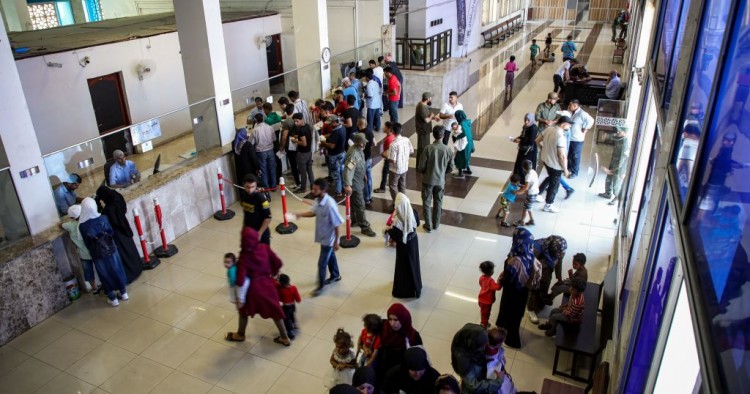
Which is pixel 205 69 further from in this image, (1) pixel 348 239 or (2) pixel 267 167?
(1) pixel 348 239

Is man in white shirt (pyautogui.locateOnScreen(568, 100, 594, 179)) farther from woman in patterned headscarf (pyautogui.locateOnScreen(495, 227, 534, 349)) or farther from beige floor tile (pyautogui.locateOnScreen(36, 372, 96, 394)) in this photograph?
beige floor tile (pyautogui.locateOnScreen(36, 372, 96, 394))

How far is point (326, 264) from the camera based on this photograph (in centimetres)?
653

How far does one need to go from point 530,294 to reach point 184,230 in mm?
5407

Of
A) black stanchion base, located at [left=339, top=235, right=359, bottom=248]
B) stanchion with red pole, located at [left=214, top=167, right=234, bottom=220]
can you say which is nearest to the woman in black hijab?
stanchion with red pole, located at [left=214, top=167, right=234, bottom=220]

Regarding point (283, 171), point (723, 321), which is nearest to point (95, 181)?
point (283, 171)

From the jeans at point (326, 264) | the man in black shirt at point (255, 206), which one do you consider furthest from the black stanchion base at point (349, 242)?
the man in black shirt at point (255, 206)

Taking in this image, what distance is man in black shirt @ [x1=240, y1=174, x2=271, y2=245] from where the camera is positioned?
20.7 feet

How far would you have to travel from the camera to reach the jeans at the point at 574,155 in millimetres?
9188

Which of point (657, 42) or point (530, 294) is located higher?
point (657, 42)

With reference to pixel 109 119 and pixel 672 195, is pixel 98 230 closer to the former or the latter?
pixel 672 195

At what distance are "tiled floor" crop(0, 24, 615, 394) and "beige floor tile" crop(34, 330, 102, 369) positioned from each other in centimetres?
1

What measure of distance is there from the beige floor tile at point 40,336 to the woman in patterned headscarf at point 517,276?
5130mm

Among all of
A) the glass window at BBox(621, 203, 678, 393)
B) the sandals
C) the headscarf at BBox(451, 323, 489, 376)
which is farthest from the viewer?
the sandals

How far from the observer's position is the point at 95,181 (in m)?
7.22
